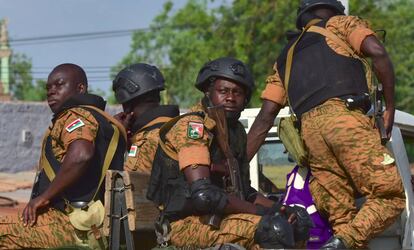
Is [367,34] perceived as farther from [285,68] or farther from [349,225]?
[349,225]

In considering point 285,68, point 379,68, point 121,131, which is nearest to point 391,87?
point 379,68

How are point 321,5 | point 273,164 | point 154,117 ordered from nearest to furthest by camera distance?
point 321,5
point 154,117
point 273,164

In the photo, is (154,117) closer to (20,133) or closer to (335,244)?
(335,244)

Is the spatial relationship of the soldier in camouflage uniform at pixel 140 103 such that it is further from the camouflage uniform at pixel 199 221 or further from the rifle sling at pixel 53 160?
the camouflage uniform at pixel 199 221

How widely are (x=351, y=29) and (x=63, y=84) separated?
5.48ft

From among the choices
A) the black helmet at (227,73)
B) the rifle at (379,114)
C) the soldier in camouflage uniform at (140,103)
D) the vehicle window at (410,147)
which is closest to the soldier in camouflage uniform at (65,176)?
the soldier in camouflage uniform at (140,103)

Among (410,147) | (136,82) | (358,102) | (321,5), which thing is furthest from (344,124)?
(410,147)

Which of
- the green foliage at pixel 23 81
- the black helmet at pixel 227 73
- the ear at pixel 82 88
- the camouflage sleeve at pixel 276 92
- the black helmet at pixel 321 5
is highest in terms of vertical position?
the black helmet at pixel 321 5

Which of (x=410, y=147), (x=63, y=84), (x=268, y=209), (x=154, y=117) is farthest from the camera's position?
(x=410, y=147)

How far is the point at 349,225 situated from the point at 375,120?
25.7 inches

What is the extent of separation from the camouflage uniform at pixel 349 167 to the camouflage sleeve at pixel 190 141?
27.8 inches

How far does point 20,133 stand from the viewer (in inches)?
825

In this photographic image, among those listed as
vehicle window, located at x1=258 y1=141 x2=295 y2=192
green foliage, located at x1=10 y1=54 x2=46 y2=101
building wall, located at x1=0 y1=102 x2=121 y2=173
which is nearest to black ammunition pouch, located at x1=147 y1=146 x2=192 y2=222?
vehicle window, located at x1=258 y1=141 x2=295 y2=192

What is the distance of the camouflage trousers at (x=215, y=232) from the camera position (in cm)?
468
